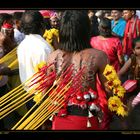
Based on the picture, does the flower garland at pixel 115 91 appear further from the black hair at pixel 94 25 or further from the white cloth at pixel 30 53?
the white cloth at pixel 30 53

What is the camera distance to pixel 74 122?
659 cm

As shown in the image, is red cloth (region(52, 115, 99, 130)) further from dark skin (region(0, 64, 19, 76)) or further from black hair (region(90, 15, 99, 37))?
black hair (region(90, 15, 99, 37))

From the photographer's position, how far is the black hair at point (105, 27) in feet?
23.6

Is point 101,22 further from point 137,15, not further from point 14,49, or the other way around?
point 14,49

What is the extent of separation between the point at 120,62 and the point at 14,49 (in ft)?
4.31

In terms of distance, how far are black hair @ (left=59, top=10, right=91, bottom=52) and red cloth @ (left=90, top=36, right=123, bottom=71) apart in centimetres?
15

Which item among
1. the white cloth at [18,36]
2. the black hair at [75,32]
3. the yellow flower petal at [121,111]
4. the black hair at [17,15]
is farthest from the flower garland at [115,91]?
the black hair at [17,15]

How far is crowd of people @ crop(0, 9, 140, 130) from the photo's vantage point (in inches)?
263

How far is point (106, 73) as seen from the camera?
→ 21.8 ft

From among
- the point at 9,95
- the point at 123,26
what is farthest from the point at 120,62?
the point at 9,95

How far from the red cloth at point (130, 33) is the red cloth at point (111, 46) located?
0.07m

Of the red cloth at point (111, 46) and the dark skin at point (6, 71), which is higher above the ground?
the red cloth at point (111, 46)

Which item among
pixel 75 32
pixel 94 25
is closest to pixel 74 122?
pixel 75 32
